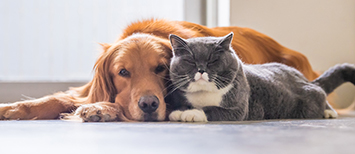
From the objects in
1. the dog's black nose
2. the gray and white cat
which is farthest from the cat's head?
the dog's black nose

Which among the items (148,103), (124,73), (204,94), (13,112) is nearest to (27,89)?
(13,112)

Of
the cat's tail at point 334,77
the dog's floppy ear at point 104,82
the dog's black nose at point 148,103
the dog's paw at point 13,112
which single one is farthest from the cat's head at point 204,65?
the dog's paw at point 13,112

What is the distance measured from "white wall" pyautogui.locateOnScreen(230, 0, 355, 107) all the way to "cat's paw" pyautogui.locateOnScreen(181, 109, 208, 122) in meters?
1.54

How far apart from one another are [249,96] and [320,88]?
423 mm

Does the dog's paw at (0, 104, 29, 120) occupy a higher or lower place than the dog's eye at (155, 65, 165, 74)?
lower

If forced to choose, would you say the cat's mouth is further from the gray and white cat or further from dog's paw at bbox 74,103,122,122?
dog's paw at bbox 74,103,122,122

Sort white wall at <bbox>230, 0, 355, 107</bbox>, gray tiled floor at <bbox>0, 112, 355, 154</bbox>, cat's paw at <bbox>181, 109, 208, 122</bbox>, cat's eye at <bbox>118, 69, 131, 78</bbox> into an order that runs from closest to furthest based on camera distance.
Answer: gray tiled floor at <bbox>0, 112, 355, 154</bbox> → cat's paw at <bbox>181, 109, 208, 122</bbox> → cat's eye at <bbox>118, 69, 131, 78</bbox> → white wall at <bbox>230, 0, 355, 107</bbox>

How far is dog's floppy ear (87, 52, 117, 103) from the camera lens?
5.33 ft

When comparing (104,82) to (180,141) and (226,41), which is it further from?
(180,141)

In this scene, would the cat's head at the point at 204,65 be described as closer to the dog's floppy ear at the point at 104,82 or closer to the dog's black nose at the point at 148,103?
the dog's black nose at the point at 148,103

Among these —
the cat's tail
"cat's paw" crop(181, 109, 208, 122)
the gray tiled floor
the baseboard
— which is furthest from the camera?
the baseboard

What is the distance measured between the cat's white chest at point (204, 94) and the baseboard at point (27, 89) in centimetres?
174

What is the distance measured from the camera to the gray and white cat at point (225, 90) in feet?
4.38

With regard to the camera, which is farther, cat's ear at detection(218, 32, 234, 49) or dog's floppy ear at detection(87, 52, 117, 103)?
dog's floppy ear at detection(87, 52, 117, 103)
